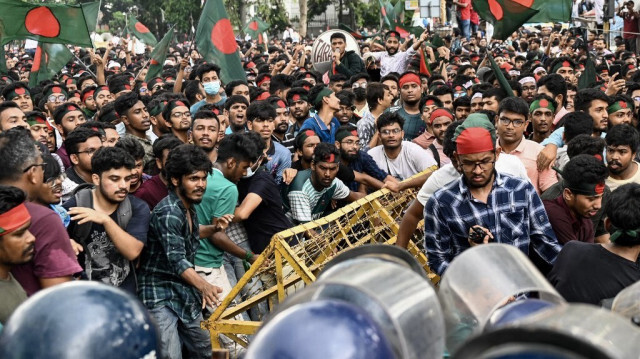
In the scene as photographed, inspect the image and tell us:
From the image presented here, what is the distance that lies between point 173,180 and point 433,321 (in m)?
3.21

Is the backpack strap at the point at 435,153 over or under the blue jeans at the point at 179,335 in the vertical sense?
over

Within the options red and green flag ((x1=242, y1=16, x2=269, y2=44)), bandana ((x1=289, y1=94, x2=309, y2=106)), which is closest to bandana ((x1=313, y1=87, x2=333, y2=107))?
bandana ((x1=289, y1=94, x2=309, y2=106))

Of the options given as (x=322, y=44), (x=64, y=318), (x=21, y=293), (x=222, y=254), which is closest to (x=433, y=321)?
(x=64, y=318)

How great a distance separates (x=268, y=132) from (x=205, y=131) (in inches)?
28.9

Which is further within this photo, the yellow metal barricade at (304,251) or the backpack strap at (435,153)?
the backpack strap at (435,153)

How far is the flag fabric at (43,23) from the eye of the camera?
9.37 meters

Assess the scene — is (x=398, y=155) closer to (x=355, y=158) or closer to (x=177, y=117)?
(x=355, y=158)

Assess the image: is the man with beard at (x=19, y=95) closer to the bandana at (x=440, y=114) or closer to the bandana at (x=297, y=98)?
the bandana at (x=297, y=98)

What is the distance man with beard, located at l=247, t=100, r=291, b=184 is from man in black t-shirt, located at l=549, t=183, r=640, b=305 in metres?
3.47

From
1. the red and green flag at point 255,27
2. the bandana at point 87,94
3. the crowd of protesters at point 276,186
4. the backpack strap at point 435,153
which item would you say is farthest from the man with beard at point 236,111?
the red and green flag at point 255,27

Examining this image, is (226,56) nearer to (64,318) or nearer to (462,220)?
(462,220)

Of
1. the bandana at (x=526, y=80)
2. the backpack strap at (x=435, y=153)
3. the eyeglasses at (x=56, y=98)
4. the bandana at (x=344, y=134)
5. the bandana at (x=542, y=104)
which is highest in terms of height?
the eyeglasses at (x=56, y=98)

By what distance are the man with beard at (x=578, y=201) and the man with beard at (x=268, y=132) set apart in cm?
278

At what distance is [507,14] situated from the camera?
29.5ft
